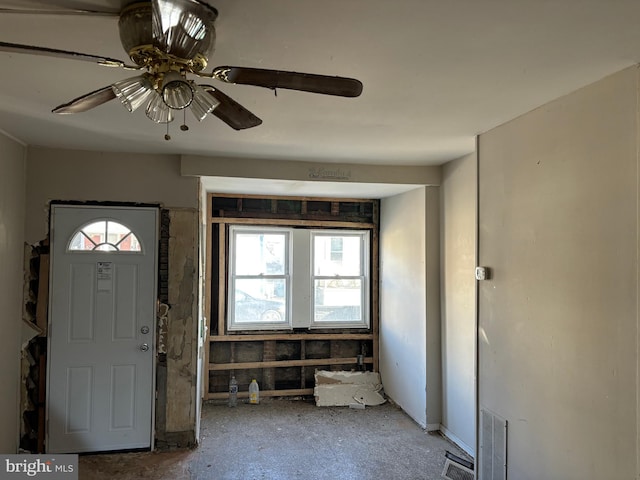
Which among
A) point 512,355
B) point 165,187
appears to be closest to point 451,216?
point 512,355

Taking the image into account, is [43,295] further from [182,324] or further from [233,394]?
[233,394]

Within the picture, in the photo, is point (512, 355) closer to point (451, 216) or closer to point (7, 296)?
point (451, 216)

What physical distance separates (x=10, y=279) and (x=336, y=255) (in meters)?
3.38

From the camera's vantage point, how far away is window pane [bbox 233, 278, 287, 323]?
5.34m

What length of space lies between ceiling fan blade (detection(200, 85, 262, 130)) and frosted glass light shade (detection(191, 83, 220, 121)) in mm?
32

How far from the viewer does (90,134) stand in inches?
129

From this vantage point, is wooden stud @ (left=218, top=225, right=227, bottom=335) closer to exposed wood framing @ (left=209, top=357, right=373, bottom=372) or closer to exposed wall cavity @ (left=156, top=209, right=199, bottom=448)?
exposed wood framing @ (left=209, top=357, right=373, bottom=372)

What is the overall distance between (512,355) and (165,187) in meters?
3.01

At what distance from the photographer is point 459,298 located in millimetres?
4023

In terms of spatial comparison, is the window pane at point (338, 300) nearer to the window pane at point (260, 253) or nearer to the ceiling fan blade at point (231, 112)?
the window pane at point (260, 253)

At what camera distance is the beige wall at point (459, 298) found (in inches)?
150

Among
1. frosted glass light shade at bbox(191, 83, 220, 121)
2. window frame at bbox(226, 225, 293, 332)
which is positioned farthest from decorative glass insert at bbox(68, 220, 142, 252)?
frosted glass light shade at bbox(191, 83, 220, 121)

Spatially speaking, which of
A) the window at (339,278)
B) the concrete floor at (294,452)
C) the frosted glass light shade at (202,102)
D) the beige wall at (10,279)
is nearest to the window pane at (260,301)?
the window at (339,278)

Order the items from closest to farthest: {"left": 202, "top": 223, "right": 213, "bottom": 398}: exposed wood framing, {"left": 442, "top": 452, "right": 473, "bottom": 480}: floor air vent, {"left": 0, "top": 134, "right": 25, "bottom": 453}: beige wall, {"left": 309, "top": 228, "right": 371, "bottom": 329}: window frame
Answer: {"left": 0, "top": 134, "right": 25, "bottom": 453}: beige wall
{"left": 442, "top": 452, "right": 473, "bottom": 480}: floor air vent
{"left": 202, "top": 223, "right": 213, "bottom": 398}: exposed wood framing
{"left": 309, "top": 228, "right": 371, "bottom": 329}: window frame
